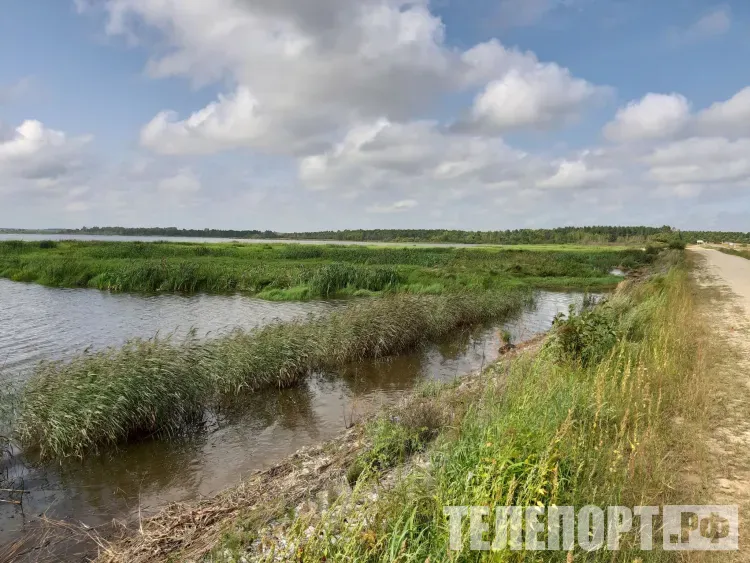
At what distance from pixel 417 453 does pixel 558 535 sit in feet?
11.1

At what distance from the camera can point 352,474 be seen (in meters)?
7.02

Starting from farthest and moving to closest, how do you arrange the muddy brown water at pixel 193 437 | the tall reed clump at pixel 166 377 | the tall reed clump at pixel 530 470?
the tall reed clump at pixel 166 377
the muddy brown water at pixel 193 437
the tall reed clump at pixel 530 470

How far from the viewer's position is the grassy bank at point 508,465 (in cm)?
430

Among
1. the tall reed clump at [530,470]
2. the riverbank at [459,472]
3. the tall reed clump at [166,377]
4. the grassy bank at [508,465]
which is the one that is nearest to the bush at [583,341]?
the riverbank at [459,472]

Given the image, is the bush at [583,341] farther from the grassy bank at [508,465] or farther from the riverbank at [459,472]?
the grassy bank at [508,465]

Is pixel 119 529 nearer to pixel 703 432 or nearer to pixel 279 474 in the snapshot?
pixel 279 474

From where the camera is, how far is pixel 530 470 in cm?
468

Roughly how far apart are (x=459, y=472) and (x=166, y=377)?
25.3ft

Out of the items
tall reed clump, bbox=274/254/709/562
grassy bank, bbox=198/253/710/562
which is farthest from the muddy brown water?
tall reed clump, bbox=274/254/709/562

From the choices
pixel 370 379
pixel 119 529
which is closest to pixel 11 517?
pixel 119 529

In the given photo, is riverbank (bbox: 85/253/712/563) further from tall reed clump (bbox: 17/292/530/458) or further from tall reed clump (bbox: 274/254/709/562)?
tall reed clump (bbox: 17/292/530/458)

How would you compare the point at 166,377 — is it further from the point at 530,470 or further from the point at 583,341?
the point at 583,341

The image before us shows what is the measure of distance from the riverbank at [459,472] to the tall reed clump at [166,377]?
3.62 meters

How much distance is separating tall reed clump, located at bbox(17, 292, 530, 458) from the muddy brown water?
1.53 feet
